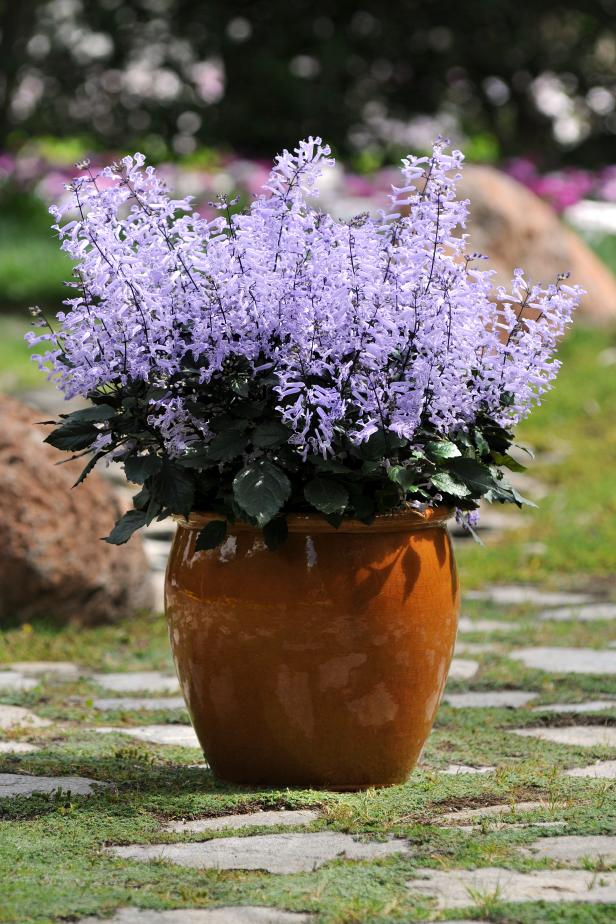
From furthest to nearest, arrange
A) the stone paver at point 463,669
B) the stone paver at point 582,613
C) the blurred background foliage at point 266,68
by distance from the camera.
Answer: the blurred background foliage at point 266,68
the stone paver at point 582,613
the stone paver at point 463,669

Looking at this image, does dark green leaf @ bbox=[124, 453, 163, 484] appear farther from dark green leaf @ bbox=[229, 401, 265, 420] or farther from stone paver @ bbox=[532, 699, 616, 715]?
stone paver @ bbox=[532, 699, 616, 715]

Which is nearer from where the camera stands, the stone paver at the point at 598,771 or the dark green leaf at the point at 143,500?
the dark green leaf at the point at 143,500

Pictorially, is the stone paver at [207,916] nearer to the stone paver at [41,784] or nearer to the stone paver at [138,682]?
the stone paver at [41,784]

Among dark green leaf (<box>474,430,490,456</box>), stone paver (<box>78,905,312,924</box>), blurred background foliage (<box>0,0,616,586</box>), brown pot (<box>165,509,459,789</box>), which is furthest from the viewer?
blurred background foliage (<box>0,0,616,586</box>)

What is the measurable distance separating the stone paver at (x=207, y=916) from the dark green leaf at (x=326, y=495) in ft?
2.92

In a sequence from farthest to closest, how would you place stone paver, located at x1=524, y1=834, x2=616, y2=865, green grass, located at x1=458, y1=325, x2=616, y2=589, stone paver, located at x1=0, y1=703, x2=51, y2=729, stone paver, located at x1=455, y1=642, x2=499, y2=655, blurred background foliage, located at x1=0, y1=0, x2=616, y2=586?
blurred background foliage, located at x1=0, y1=0, x2=616, y2=586, green grass, located at x1=458, y1=325, x2=616, y2=589, stone paver, located at x1=455, y1=642, x2=499, y2=655, stone paver, located at x1=0, y1=703, x2=51, y2=729, stone paver, located at x1=524, y1=834, x2=616, y2=865

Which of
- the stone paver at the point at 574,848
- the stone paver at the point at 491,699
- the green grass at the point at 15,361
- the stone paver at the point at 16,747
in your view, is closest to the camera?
the stone paver at the point at 574,848

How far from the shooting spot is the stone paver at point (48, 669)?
4.51 metres

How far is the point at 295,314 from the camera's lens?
2.84 m

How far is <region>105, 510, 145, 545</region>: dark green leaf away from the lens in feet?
9.38

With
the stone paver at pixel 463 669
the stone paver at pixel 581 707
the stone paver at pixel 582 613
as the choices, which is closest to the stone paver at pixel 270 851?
the stone paver at pixel 581 707

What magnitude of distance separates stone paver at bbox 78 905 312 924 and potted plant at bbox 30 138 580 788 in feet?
2.65

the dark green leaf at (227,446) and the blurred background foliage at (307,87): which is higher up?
the blurred background foliage at (307,87)

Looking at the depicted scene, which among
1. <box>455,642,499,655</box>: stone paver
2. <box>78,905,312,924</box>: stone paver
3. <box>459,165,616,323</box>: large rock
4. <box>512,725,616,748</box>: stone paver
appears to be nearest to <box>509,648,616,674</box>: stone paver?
<box>455,642,499,655</box>: stone paver
